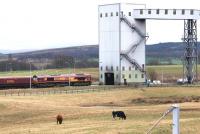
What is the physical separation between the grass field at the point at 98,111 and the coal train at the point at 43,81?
65.0ft

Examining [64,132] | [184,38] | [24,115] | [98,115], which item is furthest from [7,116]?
[184,38]

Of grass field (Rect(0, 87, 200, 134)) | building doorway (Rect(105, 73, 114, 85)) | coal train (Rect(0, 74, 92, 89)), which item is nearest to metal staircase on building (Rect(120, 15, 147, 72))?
building doorway (Rect(105, 73, 114, 85))

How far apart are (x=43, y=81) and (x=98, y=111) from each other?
4910 centimetres

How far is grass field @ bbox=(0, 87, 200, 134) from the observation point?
4633 cm

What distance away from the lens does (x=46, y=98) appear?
88375mm

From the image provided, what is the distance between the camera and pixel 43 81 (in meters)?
117

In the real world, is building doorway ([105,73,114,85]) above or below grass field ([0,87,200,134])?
above

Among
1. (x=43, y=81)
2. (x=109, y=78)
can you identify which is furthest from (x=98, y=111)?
(x=109, y=78)

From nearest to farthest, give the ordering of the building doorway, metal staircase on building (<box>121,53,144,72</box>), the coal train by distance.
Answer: the coal train
metal staircase on building (<box>121,53,144,72</box>)
the building doorway

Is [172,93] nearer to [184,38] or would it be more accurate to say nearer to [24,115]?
[184,38]

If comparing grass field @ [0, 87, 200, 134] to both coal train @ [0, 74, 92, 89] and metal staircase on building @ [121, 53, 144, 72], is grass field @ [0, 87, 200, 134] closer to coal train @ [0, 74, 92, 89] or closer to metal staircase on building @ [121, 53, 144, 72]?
metal staircase on building @ [121, 53, 144, 72]

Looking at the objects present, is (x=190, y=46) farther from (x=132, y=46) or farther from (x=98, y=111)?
(x=98, y=111)

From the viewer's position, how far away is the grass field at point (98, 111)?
46328mm

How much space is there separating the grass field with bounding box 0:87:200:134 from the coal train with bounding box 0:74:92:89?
1980 centimetres
